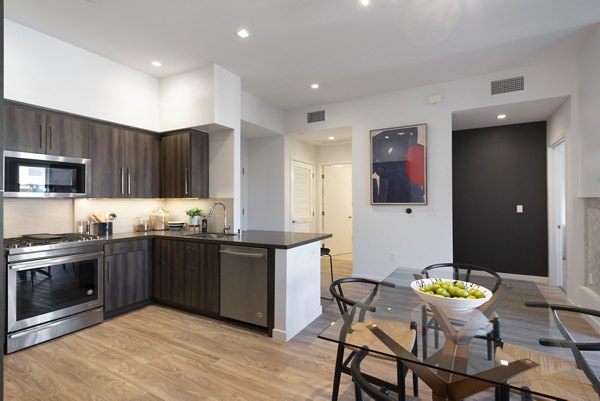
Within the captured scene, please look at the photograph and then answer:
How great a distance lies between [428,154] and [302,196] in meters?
2.74

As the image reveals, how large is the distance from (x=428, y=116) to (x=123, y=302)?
15.6 feet

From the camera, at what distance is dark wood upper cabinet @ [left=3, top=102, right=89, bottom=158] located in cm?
282

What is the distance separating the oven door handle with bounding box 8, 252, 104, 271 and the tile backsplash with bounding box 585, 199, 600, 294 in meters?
5.32

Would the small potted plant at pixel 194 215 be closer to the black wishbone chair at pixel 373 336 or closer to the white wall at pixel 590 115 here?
the black wishbone chair at pixel 373 336

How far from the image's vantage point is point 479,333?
1.47 meters

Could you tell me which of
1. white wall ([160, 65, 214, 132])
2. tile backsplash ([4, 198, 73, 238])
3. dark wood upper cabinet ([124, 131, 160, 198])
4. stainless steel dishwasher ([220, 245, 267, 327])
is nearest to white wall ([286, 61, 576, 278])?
white wall ([160, 65, 214, 132])

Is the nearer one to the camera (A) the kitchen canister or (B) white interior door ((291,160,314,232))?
(A) the kitchen canister

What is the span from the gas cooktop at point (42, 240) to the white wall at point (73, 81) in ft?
4.44

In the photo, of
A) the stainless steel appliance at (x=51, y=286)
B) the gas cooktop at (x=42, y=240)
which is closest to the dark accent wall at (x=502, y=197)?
the stainless steel appliance at (x=51, y=286)

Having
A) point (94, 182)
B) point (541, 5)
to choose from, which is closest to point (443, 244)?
point (541, 5)

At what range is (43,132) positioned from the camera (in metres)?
3.03

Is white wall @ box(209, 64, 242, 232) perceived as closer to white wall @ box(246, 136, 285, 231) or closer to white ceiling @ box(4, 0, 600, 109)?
white ceiling @ box(4, 0, 600, 109)

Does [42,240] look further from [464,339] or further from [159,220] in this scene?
[464,339]

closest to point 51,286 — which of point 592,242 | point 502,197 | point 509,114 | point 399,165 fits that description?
point 399,165
